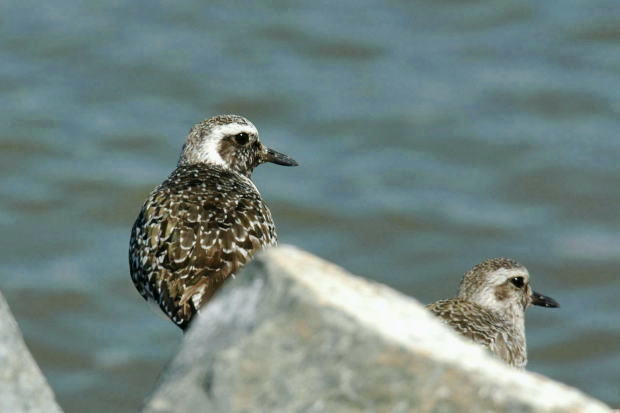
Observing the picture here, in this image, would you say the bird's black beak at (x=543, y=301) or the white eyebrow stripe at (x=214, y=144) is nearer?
the white eyebrow stripe at (x=214, y=144)

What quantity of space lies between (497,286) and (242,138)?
7.09 feet

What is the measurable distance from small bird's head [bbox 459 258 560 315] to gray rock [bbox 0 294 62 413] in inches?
198

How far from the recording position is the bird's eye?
9445 mm

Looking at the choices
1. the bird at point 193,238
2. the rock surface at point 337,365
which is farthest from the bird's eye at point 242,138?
the rock surface at point 337,365

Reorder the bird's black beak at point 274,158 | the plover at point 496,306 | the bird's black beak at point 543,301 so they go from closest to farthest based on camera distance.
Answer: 1. the plover at point 496,306
2. the bird's black beak at point 274,158
3. the bird's black beak at point 543,301

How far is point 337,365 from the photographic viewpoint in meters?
4.00

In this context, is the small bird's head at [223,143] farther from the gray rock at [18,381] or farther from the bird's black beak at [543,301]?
the gray rock at [18,381]

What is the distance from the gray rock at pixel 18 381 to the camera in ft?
15.6

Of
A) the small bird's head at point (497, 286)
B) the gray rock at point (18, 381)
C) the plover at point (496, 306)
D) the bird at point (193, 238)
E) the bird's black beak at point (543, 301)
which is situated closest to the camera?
the gray rock at point (18, 381)

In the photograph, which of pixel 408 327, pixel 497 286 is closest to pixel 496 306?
pixel 497 286

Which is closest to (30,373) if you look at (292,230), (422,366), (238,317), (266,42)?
(238,317)

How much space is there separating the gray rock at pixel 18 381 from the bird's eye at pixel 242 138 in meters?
4.60

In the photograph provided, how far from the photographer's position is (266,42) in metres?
22.2

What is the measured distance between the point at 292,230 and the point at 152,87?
4.22 meters
